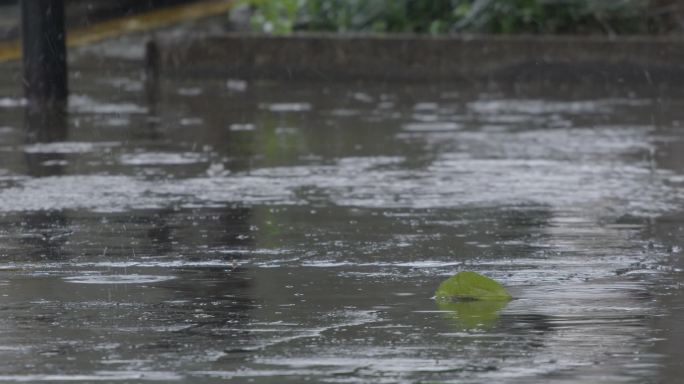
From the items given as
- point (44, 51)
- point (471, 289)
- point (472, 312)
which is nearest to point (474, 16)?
point (44, 51)

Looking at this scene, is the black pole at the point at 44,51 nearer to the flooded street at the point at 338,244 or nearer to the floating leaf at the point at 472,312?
the flooded street at the point at 338,244

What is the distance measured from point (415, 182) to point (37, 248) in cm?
280

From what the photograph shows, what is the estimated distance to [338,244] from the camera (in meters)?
7.52

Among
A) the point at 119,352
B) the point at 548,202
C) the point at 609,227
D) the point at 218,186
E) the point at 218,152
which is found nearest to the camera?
the point at 119,352

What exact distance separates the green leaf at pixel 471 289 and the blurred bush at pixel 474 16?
1128 cm

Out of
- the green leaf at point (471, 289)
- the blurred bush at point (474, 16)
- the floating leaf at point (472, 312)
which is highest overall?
the blurred bush at point (474, 16)

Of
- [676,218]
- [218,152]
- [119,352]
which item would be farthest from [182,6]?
[119,352]

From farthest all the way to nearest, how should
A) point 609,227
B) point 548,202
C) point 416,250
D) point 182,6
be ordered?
point 182,6 < point 548,202 < point 609,227 < point 416,250

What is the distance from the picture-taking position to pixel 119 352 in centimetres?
535

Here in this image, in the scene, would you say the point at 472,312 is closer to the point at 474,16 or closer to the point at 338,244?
the point at 338,244

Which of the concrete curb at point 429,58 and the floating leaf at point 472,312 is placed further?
the concrete curb at point 429,58

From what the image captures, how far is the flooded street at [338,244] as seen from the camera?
531cm

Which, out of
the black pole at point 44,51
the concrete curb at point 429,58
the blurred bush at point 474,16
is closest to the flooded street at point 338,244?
the black pole at point 44,51

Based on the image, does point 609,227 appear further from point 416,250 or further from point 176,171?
point 176,171
